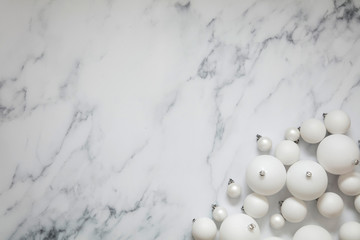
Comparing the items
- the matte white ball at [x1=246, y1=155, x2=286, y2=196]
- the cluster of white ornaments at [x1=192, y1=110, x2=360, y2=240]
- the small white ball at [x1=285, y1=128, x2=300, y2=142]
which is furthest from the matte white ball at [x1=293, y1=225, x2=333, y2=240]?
the small white ball at [x1=285, y1=128, x2=300, y2=142]

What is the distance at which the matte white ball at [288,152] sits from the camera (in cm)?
99

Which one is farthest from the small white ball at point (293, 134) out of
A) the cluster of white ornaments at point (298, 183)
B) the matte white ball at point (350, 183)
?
the matte white ball at point (350, 183)

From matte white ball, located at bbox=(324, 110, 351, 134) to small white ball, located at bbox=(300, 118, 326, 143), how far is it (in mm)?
18

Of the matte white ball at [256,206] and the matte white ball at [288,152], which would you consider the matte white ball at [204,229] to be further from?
the matte white ball at [288,152]

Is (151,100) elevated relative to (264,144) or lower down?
elevated

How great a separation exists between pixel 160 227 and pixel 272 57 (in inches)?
20.1

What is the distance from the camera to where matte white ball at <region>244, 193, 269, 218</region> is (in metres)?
0.98

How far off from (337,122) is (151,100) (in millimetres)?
453

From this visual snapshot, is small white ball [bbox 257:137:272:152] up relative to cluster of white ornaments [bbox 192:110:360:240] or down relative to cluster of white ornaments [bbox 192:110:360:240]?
up

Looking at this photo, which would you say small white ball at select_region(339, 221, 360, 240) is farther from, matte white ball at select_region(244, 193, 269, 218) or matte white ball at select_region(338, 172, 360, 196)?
matte white ball at select_region(244, 193, 269, 218)

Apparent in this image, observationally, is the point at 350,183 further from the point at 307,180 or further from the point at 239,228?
the point at 239,228

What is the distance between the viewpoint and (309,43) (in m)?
1.06

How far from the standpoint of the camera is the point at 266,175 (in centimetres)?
95

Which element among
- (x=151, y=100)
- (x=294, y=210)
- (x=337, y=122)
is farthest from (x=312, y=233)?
(x=151, y=100)
